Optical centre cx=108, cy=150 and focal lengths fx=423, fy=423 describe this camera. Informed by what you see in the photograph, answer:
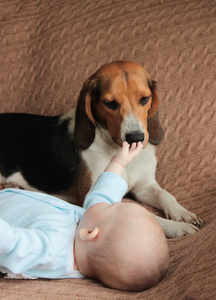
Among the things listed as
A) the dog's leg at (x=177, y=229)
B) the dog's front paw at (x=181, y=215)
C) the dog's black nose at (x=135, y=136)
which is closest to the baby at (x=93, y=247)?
the dog's black nose at (x=135, y=136)

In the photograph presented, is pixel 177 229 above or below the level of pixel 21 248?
below

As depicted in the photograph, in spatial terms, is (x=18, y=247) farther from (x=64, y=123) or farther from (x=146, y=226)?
(x=64, y=123)

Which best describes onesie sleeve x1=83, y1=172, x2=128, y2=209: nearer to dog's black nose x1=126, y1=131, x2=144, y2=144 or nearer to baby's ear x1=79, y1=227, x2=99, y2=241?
baby's ear x1=79, y1=227, x2=99, y2=241

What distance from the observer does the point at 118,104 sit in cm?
210

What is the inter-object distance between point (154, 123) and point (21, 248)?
1.18 m

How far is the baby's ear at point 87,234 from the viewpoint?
1.41 metres

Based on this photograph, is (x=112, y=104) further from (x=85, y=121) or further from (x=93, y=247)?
(x=93, y=247)

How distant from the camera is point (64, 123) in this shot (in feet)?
8.29

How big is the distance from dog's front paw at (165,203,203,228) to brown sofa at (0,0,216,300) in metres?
0.08

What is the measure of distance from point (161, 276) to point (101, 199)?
1.26ft

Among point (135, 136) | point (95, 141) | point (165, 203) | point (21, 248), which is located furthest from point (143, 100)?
point (21, 248)

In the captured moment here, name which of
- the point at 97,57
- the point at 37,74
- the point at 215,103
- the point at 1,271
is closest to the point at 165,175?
the point at 215,103

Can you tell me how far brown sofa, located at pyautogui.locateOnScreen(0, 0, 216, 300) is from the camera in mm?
2494

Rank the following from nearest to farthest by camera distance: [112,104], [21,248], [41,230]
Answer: [21,248]
[41,230]
[112,104]
